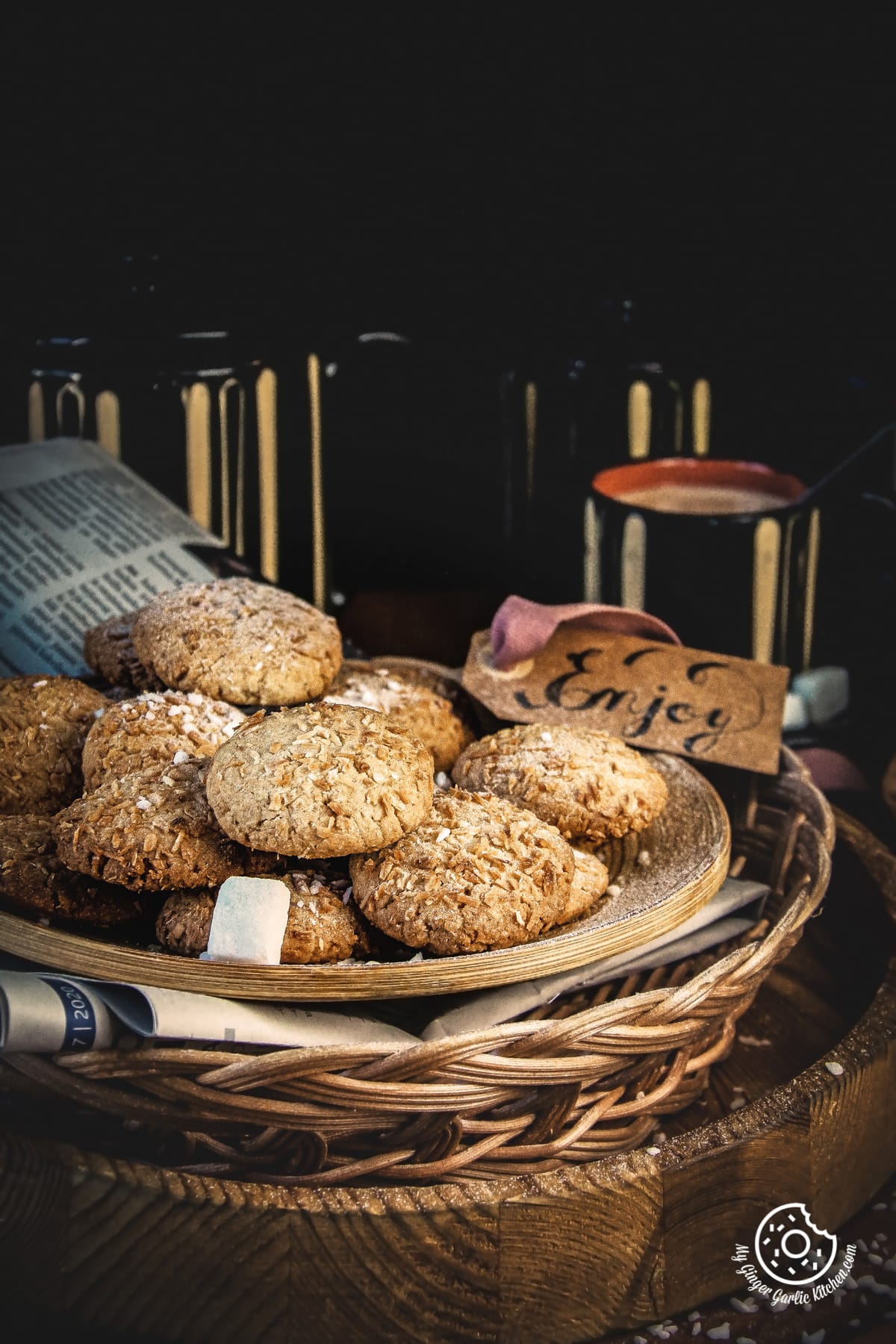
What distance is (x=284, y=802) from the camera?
0.95m

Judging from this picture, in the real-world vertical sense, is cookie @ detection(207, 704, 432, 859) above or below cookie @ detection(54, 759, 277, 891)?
above

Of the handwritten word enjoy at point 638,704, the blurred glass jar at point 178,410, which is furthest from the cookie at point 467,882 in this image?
the blurred glass jar at point 178,410

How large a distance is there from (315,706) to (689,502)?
607mm

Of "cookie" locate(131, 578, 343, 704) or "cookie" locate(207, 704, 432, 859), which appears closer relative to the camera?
"cookie" locate(207, 704, 432, 859)

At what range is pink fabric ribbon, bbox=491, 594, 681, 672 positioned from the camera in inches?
53.8

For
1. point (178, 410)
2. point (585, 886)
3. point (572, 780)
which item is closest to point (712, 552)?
point (572, 780)

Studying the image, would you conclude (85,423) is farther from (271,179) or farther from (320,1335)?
(320,1335)

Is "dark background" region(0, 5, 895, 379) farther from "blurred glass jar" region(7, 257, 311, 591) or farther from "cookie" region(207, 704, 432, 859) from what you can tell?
"cookie" region(207, 704, 432, 859)

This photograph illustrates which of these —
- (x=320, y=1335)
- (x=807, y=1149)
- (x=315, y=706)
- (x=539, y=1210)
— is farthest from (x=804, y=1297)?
(x=315, y=706)

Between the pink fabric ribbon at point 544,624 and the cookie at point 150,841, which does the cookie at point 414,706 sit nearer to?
the pink fabric ribbon at point 544,624

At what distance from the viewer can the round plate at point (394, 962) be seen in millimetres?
923

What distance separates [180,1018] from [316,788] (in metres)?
0.19

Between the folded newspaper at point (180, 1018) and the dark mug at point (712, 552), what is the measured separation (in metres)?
0.58

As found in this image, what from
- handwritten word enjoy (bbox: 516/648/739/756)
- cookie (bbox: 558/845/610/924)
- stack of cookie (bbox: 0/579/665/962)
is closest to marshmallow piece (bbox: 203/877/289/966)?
stack of cookie (bbox: 0/579/665/962)
